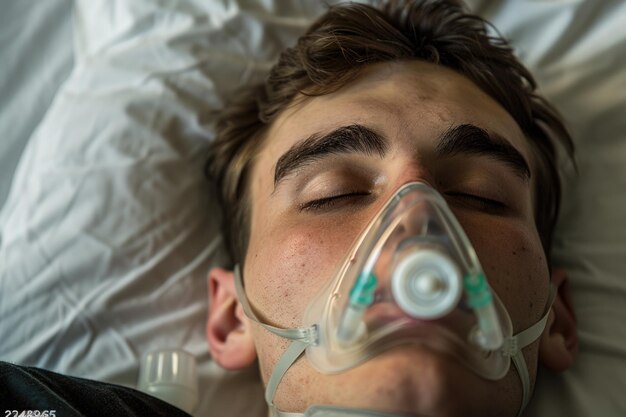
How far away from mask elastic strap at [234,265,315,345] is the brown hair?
0.35 ft

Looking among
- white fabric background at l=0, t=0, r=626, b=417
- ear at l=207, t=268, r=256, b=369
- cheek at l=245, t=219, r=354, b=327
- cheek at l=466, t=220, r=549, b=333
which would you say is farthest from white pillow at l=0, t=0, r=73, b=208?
cheek at l=466, t=220, r=549, b=333

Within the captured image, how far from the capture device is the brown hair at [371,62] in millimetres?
1501

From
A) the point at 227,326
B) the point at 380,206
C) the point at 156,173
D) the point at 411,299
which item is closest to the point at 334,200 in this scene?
the point at 380,206

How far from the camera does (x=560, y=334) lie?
146 cm

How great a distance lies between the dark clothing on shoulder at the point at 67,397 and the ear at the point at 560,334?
74 cm

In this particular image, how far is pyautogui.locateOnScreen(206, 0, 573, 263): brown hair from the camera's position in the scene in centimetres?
150

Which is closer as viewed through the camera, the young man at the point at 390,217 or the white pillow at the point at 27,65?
the young man at the point at 390,217

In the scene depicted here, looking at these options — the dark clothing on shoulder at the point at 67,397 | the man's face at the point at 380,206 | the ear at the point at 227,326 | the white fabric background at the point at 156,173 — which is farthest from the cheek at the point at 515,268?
the dark clothing on shoulder at the point at 67,397

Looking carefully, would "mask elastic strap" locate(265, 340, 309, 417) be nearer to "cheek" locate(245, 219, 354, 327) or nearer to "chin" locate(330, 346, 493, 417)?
"cheek" locate(245, 219, 354, 327)

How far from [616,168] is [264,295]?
1011mm

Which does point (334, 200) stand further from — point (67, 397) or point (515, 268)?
point (67, 397)

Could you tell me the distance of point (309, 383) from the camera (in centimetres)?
114

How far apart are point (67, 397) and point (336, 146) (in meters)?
0.66

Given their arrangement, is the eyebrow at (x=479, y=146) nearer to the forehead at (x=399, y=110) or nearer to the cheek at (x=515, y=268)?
the forehead at (x=399, y=110)
